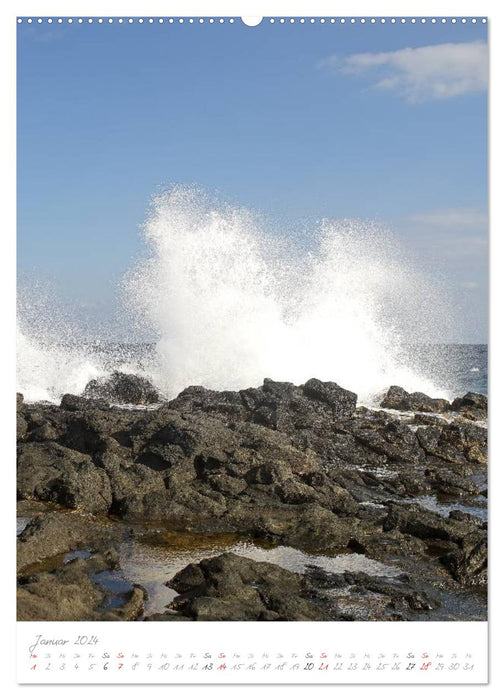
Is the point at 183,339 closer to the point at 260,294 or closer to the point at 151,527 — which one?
the point at 260,294

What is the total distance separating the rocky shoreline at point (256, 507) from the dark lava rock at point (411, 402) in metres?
2.55

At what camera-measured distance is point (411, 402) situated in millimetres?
16781

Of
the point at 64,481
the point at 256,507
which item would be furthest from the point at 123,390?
the point at 256,507

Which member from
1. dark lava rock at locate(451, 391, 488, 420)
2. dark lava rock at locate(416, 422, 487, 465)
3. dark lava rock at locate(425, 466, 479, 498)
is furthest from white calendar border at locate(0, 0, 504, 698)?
dark lava rock at locate(451, 391, 488, 420)

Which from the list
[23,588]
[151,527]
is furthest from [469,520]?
[23,588]

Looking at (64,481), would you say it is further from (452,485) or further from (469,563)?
(452,485)

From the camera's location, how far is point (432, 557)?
24.6 ft

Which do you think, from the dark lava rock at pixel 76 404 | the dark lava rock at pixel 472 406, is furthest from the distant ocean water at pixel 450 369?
the dark lava rock at pixel 76 404

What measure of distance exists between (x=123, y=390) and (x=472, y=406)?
820 centimetres

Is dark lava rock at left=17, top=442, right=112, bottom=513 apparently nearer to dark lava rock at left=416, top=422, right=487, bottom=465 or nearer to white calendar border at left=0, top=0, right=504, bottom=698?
white calendar border at left=0, top=0, right=504, bottom=698
